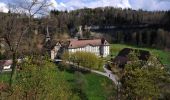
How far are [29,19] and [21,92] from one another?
13.4 metres

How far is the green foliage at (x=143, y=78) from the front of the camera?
15.1m

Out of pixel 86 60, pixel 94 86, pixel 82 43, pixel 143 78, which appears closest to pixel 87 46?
pixel 82 43

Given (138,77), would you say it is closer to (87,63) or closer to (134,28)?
(87,63)

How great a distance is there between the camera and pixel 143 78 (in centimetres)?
1512

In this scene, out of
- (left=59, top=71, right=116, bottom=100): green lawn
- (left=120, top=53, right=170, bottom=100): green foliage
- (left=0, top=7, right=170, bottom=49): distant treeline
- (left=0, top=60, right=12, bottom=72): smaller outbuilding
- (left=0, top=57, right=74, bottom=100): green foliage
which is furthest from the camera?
(left=0, top=7, right=170, bottom=49): distant treeline

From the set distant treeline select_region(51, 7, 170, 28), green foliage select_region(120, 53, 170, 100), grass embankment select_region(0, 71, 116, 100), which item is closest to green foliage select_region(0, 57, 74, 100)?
green foliage select_region(120, 53, 170, 100)

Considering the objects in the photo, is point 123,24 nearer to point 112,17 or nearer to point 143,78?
point 112,17

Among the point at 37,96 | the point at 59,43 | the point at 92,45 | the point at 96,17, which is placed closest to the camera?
the point at 37,96

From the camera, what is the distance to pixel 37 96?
1423cm

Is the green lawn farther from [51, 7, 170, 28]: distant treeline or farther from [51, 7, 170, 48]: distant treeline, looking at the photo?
[51, 7, 170, 28]: distant treeline

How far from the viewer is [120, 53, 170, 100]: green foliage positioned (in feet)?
49.6

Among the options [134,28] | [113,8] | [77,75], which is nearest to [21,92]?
[77,75]

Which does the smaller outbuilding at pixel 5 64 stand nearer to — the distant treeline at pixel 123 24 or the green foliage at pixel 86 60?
the green foliage at pixel 86 60

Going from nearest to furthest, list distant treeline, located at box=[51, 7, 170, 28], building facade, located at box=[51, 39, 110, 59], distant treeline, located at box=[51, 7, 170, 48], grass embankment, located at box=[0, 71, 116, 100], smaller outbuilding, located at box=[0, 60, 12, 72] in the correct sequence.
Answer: grass embankment, located at box=[0, 71, 116, 100], smaller outbuilding, located at box=[0, 60, 12, 72], building facade, located at box=[51, 39, 110, 59], distant treeline, located at box=[51, 7, 170, 48], distant treeline, located at box=[51, 7, 170, 28]
